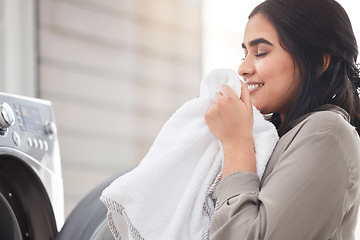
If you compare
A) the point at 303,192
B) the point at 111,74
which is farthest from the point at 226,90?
the point at 111,74

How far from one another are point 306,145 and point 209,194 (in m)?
0.22

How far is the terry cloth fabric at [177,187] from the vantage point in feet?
3.29

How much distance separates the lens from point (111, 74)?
8.64 feet

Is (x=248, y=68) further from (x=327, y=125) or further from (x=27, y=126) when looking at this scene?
(x=27, y=126)

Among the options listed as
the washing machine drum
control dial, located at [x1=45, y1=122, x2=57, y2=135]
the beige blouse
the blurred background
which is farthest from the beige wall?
the beige blouse

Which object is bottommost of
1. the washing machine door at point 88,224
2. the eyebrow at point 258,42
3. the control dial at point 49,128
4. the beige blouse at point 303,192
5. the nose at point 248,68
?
the washing machine door at point 88,224

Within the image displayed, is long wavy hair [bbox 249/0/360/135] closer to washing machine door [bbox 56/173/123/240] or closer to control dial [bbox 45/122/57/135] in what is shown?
washing machine door [bbox 56/173/123/240]

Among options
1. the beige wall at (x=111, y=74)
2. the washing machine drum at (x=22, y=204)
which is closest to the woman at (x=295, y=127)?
the washing machine drum at (x=22, y=204)

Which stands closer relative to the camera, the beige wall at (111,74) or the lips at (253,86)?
the lips at (253,86)

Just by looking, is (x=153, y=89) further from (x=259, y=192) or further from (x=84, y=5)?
(x=259, y=192)

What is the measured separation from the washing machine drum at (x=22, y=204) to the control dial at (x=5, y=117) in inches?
3.1

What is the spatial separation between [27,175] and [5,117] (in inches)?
7.7

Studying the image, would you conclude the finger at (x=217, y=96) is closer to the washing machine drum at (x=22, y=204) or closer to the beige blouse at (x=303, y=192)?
the beige blouse at (x=303, y=192)

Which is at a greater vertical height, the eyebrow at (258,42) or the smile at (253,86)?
the eyebrow at (258,42)
